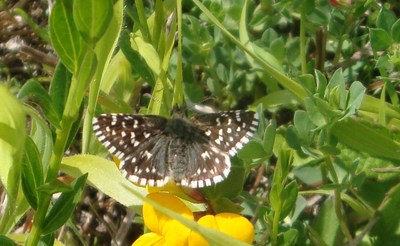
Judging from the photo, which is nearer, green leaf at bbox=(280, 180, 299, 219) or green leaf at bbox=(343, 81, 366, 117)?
green leaf at bbox=(280, 180, 299, 219)

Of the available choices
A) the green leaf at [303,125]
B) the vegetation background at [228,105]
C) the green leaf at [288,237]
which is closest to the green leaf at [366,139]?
the vegetation background at [228,105]

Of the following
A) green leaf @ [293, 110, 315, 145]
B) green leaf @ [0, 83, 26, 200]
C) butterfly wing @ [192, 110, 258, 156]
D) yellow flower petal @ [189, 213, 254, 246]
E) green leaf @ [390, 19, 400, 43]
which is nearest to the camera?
green leaf @ [0, 83, 26, 200]

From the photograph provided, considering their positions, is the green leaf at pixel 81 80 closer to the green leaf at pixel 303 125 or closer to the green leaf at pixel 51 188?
the green leaf at pixel 51 188

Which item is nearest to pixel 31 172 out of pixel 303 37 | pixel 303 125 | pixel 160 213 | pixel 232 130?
pixel 160 213

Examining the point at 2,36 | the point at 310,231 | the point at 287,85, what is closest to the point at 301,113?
the point at 287,85

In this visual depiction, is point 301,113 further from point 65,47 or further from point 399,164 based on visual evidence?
point 65,47

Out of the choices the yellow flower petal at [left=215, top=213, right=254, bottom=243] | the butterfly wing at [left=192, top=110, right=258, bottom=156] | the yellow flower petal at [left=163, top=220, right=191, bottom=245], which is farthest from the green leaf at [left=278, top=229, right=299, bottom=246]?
the yellow flower petal at [left=163, top=220, right=191, bottom=245]

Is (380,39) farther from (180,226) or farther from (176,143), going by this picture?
(180,226)

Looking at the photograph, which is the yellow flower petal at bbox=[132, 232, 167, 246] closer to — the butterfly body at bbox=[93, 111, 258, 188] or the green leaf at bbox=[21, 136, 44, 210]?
the butterfly body at bbox=[93, 111, 258, 188]

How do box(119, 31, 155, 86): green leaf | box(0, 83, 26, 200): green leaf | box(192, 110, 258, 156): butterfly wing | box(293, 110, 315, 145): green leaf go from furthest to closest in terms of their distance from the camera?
box(119, 31, 155, 86): green leaf, box(293, 110, 315, 145): green leaf, box(192, 110, 258, 156): butterfly wing, box(0, 83, 26, 200): green leaf
